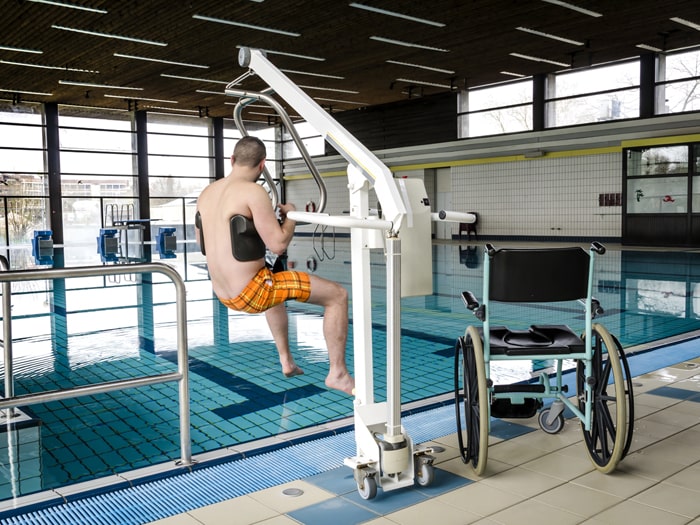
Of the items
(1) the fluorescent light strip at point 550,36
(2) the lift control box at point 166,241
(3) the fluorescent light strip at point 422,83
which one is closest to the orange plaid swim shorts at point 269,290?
(1) the fluorescent light strip at point 550,36

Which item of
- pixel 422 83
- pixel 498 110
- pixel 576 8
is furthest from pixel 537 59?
pixel 576 8

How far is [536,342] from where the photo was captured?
8.32 ft

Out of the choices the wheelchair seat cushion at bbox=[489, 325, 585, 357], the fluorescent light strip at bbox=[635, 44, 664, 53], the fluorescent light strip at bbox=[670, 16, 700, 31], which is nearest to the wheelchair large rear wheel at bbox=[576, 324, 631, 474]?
the wheelchair seat cushion at bbox=[489, 325, 585, 357]

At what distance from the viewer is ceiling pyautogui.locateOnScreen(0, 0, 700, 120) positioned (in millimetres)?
10352

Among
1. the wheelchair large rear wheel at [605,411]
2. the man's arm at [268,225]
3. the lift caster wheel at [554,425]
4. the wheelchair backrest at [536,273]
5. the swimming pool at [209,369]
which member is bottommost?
the swimming pool at [209,369]

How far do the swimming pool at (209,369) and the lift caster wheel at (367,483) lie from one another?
875mm

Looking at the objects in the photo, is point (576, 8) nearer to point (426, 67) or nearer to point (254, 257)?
point (426, 67)

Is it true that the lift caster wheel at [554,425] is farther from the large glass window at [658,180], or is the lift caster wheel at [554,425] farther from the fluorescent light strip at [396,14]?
the large glass window at [658,180]

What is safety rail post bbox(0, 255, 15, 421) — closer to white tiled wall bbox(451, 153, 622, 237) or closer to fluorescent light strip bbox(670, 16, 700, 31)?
fluorescent light strip bbox(670, 16, 700, 31)

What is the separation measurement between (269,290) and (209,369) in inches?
77.2

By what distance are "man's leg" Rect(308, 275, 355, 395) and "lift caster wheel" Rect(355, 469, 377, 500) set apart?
0.60 metres

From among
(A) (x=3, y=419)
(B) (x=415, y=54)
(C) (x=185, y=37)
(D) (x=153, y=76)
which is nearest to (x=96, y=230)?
(D) (x=153, y=76)

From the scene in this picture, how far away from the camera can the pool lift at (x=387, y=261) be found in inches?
77.0

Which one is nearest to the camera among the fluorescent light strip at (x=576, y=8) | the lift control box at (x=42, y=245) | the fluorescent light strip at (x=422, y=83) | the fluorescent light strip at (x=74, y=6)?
the fluorescent light strip at (x=74, y=6)
